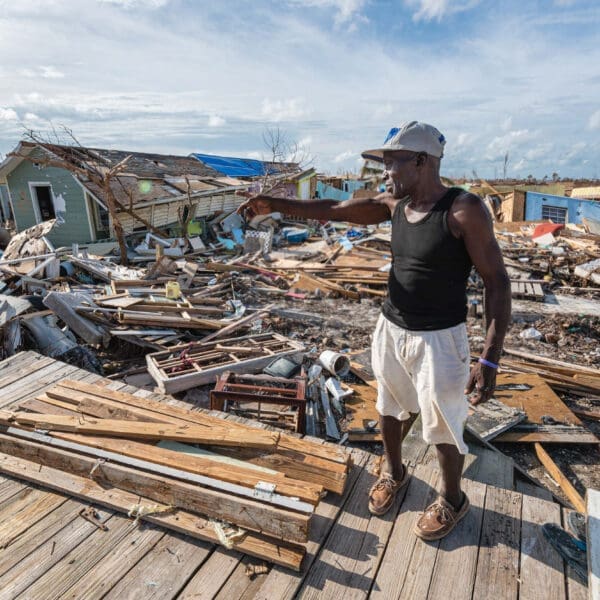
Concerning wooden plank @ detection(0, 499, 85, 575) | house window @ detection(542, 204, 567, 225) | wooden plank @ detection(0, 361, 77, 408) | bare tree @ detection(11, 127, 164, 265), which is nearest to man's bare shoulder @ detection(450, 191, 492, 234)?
wooden plank @ detection(0, 499, 85, 575)

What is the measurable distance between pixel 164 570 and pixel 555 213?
2486cm

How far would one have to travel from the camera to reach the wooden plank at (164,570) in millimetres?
2215

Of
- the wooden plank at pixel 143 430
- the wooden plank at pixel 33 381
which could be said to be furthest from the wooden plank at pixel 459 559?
the wooden plank at pixel 33 381

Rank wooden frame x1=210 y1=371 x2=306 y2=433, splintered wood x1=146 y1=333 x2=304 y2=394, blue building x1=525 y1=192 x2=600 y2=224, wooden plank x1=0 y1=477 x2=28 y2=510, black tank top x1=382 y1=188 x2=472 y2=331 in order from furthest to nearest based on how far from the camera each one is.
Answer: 1. blue building x1=525 y1=192 x2=600 y2=224
2. splintered wood x1=146 y1=333 x2=304 y2=394
3. wooden frame x1=210 y1=371 x2=306 y2=433
4. wooden plank x1=0 y1=477 x2=28 y2=510
5. black tank top x1=382 y1=188 x2=472 y2=331

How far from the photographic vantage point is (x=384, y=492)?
2766 millimetres

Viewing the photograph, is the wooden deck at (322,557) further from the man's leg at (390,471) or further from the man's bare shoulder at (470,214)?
the man's bare shoulder at (470,214)

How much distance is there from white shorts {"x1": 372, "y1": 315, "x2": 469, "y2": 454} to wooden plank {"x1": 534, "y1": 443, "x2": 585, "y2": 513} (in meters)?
2.71

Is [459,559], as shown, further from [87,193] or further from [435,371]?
[87,193]

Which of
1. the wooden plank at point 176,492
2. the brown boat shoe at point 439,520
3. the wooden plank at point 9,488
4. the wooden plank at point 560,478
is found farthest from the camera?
the wooden plank at point 560,478

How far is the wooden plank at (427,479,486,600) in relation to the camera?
88.8 inches

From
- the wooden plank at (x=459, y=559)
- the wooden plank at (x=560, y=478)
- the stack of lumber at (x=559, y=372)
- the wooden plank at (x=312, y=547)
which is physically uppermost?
the wooden plank at (x=312, y=547)

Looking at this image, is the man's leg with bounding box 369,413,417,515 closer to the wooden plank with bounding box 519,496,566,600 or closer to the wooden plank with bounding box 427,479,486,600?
the wooden plank with bounding box 427,479,486,600

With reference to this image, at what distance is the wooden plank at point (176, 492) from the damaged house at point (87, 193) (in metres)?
12.8

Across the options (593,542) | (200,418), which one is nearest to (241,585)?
(200,418)
